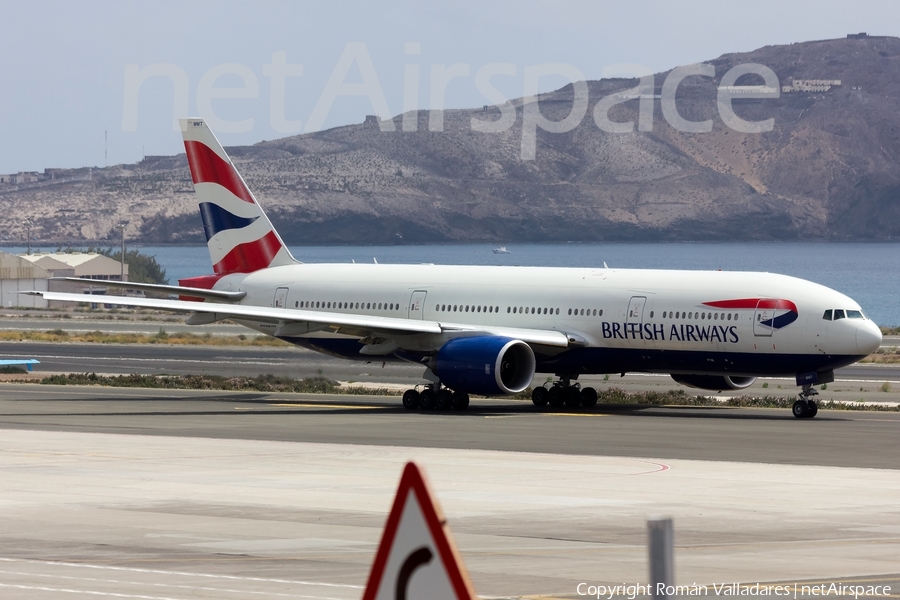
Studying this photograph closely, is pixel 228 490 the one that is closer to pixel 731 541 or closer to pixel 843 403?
pixel 731 541

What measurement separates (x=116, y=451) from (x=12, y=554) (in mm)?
11533

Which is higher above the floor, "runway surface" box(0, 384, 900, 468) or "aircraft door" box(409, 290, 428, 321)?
"aircraft door" box(409, 290, 428, 321)

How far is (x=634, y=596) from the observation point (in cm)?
1288

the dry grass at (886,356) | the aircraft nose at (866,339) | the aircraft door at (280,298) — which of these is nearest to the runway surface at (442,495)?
the aircraft nose at (866,339)

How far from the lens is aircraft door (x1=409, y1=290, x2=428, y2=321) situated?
1660 inches

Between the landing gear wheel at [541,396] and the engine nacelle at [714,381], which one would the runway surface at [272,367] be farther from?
the engine nacelle at [714,381]

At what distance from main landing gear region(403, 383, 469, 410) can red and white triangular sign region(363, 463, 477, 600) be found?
31.8 m

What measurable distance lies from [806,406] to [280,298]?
56.6 feet

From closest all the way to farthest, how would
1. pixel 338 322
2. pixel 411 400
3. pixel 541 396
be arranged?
pixel 338 322
pixel 411 400
pixel 541 396

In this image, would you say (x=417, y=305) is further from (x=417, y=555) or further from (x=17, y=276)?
(x=17, y=276)

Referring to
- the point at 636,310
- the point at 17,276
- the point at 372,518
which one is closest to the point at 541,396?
the point at 636,310

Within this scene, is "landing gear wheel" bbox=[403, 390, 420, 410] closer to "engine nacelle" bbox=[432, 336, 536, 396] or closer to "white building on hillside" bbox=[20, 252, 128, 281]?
"engine nacelle" bbox=[432, 336, 536, 396]

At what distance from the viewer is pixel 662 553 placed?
7.16 meters

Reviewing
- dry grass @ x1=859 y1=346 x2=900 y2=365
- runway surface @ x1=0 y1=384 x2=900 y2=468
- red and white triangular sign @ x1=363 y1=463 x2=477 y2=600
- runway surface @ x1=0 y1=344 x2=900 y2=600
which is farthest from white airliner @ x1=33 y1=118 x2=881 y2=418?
red and white triangular sign @ x1=363 y1=463 x2=477 y2=600
